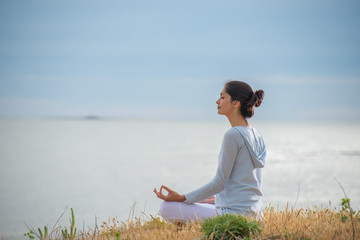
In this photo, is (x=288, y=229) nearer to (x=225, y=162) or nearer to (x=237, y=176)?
(x=237, y=176)

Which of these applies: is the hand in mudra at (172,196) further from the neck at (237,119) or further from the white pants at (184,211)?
the neck at (237,119)

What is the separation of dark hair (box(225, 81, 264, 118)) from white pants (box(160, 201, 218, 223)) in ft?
3.91

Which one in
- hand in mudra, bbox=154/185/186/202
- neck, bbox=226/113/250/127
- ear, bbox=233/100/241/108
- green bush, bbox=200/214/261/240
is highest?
ear, bbox=233/100/241/108

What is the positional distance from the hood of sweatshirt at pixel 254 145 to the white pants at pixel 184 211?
0.79 metres

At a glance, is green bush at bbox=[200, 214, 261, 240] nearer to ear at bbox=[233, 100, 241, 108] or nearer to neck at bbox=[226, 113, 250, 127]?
neck at bbox=[226, 113, 250, 127]

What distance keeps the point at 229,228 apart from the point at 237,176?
834 mm


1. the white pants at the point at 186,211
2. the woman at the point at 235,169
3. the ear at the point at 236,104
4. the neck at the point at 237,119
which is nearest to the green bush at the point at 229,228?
the woman at the point at 235,169

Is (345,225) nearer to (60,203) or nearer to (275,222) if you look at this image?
(275,222)

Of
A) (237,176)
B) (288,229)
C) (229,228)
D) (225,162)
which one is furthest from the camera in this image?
(237,176)

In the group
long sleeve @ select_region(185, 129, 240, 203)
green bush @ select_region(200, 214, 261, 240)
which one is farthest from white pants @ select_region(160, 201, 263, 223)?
green bush @ select_region(200, 214, 261, 240)

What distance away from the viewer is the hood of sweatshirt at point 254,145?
14.9 ft

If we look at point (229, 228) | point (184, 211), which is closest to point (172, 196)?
point (184, 211)

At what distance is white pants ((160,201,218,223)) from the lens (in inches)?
189

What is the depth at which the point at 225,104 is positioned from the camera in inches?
185
